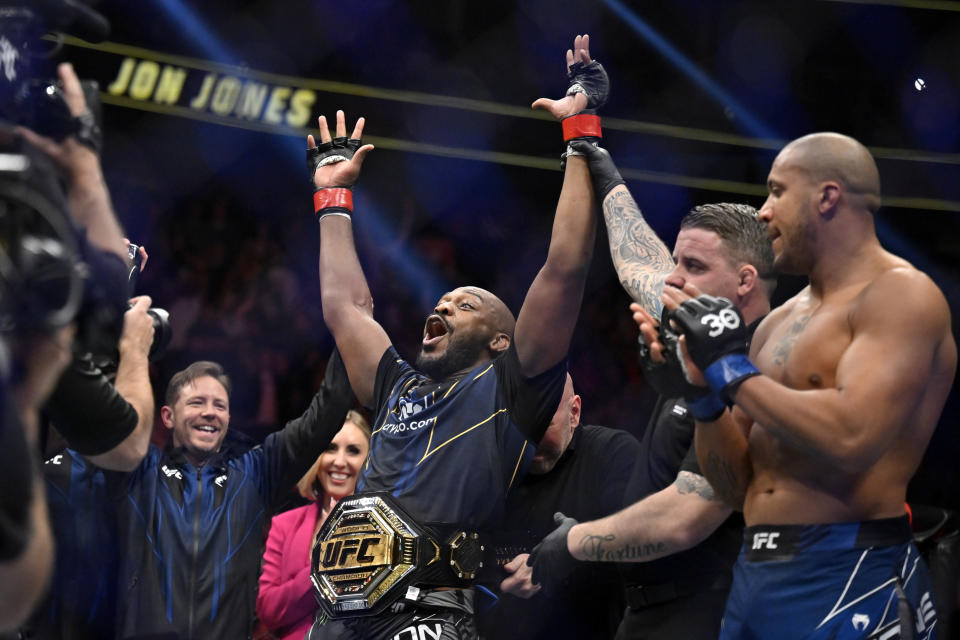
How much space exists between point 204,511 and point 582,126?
4.84ft

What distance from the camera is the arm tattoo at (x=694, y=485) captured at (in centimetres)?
187

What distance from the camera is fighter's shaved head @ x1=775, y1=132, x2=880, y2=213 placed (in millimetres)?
1701

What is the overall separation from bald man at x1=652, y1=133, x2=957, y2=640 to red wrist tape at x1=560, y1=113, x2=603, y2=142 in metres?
0.64

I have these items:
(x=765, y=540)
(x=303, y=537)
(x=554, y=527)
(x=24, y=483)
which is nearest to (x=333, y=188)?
(x=554, y=527)

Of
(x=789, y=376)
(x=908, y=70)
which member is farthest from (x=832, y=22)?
(x=789, y=376)

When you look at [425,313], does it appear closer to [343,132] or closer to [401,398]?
[343,132]

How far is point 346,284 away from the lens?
9.07 feet

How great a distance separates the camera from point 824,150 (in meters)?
1.72

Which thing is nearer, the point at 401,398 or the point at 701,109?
the point at 401,398

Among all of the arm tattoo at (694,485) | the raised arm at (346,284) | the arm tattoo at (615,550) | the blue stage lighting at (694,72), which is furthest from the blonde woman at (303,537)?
the blue stage lighting at (694,72)

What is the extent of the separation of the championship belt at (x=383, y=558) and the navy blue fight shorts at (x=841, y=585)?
0.80 metres

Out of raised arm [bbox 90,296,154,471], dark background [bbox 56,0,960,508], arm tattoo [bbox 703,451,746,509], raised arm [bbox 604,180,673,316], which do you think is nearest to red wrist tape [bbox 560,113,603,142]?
raised arm [bbox 604,180,673,316]

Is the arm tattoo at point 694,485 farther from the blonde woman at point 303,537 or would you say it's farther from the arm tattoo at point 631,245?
the blonde woman at point 303,537

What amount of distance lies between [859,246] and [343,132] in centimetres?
166
